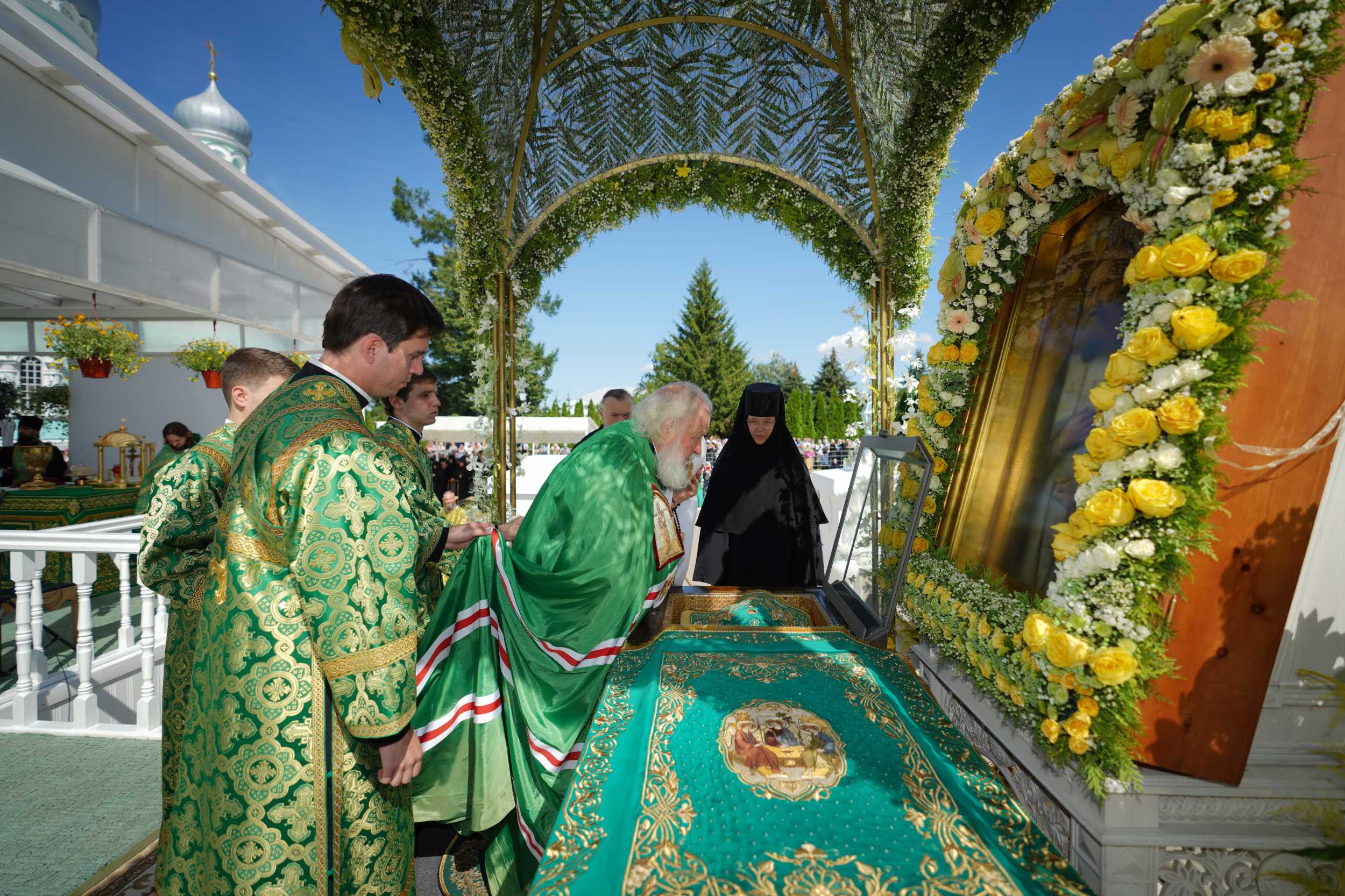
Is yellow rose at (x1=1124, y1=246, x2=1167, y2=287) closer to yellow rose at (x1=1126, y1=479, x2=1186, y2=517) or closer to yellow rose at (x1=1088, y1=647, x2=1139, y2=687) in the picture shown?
yellow rose at (x1=1126, y1=479, x2=1186, y2=517)

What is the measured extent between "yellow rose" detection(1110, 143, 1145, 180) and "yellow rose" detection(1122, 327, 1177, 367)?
580 millimetres

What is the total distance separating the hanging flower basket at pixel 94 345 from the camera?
8.20 meters

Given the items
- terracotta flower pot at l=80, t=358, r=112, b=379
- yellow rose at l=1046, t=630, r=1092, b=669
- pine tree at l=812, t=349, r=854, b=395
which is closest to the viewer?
yellow rose at l=1046, t=630, r=1092, b=669

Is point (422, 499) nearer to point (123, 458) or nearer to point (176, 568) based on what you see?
point (176, 568)

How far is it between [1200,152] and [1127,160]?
0.34m

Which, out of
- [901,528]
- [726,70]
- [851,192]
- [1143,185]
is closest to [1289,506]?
[1143,185]

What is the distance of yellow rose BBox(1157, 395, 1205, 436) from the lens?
1457mm

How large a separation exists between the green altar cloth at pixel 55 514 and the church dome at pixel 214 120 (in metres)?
16.3

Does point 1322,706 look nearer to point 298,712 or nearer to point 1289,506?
point 1289,506

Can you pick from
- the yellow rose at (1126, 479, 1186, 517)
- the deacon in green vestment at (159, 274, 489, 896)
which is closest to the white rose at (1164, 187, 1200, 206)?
the yellow rose at (1126, 479, 1186, 517)

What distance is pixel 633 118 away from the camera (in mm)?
5809

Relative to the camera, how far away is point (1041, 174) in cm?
234

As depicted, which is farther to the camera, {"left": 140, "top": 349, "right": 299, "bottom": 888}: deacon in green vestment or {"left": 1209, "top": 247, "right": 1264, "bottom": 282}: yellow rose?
Answer: {"left": 140, "top": 349, "right": 299, "bottom": 888}: deacon in green vestment

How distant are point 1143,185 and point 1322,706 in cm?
156
